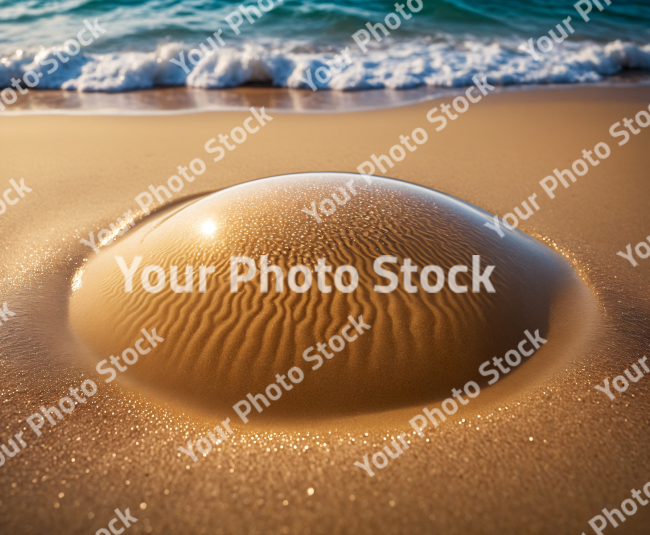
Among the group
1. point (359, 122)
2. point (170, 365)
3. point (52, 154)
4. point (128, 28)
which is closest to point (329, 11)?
point (128, 28)

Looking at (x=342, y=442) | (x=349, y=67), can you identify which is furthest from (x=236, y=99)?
(x=342, y=442)

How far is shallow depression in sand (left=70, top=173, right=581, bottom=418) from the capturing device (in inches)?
70.8

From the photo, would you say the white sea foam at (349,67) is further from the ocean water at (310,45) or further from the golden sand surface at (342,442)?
the golden sand surface at (342,442)

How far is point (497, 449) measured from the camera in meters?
1.64

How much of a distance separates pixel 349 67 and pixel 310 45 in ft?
6.35

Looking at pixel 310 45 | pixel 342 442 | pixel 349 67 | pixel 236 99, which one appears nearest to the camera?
pixel 342 442

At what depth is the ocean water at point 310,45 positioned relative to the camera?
7.66m

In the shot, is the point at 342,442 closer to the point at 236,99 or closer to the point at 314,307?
the point at 314,307

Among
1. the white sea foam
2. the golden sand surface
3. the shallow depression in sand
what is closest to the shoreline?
the white sea foam

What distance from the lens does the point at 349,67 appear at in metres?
7.84

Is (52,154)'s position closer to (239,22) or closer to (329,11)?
(239,22)

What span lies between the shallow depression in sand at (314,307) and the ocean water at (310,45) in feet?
19.1

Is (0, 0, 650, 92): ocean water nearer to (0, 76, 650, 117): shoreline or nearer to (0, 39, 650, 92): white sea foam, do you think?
(0, 39, 650, 92): white sea foam

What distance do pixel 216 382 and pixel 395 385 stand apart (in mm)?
806
